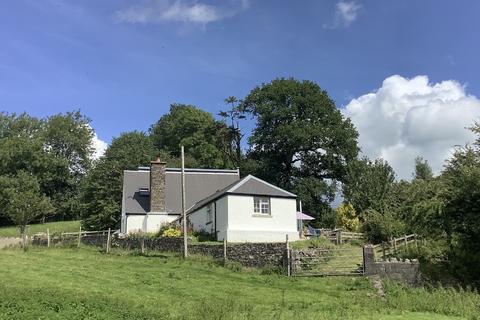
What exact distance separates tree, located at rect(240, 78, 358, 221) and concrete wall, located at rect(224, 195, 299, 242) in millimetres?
22405

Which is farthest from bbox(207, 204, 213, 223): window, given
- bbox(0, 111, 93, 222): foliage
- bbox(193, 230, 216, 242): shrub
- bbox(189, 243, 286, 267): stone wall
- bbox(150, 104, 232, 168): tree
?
bbox(0, 111, 93, 222): foliage

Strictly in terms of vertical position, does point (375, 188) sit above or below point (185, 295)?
above

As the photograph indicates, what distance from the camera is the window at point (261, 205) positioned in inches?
1396

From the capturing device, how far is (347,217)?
45250 millimetres

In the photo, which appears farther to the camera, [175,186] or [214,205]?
[175,186]

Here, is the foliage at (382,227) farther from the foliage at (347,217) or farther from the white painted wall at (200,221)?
the white painted wall at (200,221)

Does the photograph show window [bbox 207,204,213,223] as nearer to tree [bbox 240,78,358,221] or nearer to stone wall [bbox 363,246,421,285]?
stone wall [bbox 363,246,421,285]

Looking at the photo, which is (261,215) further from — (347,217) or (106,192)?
(106,192)

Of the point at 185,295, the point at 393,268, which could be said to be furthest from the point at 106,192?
the point at 185,295

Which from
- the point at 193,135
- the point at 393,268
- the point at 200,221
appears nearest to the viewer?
the point at 393,268

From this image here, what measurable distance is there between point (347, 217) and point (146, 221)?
17.3 m

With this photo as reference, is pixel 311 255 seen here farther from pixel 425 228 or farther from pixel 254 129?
pixel 254 129

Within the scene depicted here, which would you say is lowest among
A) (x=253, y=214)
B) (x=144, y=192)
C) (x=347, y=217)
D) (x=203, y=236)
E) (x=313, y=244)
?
(x=313, y=244)

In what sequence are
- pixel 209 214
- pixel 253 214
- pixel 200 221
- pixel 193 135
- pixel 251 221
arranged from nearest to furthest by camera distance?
pixel 251 221 < pixel 253 214 < pixel 209 214 < pixel 200 221 < pixel 193 135
